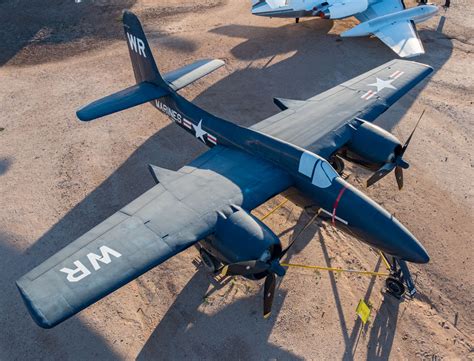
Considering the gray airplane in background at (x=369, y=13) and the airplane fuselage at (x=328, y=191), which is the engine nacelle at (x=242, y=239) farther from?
the gray airplane in background at (x=369, y=13)

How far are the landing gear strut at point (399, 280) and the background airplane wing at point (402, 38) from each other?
636 inches

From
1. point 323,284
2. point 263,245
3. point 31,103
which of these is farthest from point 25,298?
point 31,103

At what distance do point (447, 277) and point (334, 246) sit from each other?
13.5 feet

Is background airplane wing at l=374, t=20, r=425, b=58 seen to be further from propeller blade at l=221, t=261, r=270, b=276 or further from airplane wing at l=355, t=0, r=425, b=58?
propeller blade at l=221, t=261, r=270, b=276

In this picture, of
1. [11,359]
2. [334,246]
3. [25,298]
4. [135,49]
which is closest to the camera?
[25,298]

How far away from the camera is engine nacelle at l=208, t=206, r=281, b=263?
10.8 m

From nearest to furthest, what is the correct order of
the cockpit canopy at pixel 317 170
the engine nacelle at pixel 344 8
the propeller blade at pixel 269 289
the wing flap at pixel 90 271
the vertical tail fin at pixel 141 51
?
the wing flap at pixel 90 271 < the propeller blade at pixel 269 289 < the cockpit canopy at pixel 317 170 < the vertical tail fin at pixel 141 51 < the engine nacelle at pixel 344 8

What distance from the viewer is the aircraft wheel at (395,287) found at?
43.0ft

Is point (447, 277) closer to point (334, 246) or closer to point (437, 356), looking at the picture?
point (437, 356)

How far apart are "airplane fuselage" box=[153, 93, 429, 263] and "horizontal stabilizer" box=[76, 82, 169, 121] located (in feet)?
10.8

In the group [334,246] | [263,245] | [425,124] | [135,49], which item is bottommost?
[334,246]

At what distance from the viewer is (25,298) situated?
9.65 meters

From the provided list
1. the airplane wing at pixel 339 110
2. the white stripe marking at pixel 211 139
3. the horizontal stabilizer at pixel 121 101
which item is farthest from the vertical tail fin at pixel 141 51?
the airplane wing at pixel 339 110

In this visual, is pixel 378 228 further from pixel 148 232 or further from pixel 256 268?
pixel 148 232
